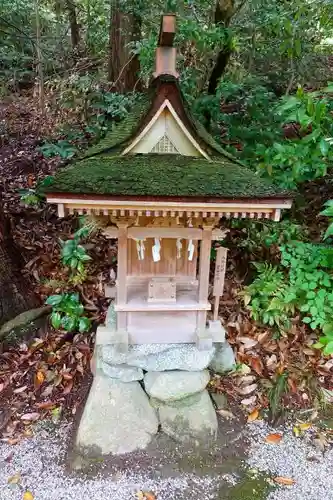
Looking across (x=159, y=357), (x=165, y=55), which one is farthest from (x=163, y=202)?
(x=159, y=357)

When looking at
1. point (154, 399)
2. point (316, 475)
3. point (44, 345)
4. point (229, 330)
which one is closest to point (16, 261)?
point (44, 345)

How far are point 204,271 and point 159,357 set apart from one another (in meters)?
1.03

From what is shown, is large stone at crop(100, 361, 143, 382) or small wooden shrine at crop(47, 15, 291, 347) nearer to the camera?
small wooden shrine at crop(47, 15, 291, 347)

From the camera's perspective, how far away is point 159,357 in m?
3.77

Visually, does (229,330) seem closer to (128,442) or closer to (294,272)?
(294,272)

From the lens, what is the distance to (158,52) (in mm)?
3320

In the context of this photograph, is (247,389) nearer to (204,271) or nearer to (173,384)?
(173,384)

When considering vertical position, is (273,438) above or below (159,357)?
below

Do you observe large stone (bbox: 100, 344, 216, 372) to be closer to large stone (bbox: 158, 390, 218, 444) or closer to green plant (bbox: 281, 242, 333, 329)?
large stone (bbox: 158, 390, 218, 444)

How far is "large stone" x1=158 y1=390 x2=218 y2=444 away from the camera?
3693 millimetres

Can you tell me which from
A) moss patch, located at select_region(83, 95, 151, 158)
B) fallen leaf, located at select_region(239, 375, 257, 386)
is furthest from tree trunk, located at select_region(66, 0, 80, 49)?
fallen leaf, located at select_region(239, 375, 257, 386)

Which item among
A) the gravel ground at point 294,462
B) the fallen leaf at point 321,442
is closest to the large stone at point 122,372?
the gravel ground at point 294,462

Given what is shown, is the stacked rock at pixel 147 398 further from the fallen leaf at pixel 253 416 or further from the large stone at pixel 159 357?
the fallen leaf at pixel 253 416

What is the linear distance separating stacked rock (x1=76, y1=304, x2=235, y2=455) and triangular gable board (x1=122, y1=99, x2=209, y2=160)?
6.30ft
